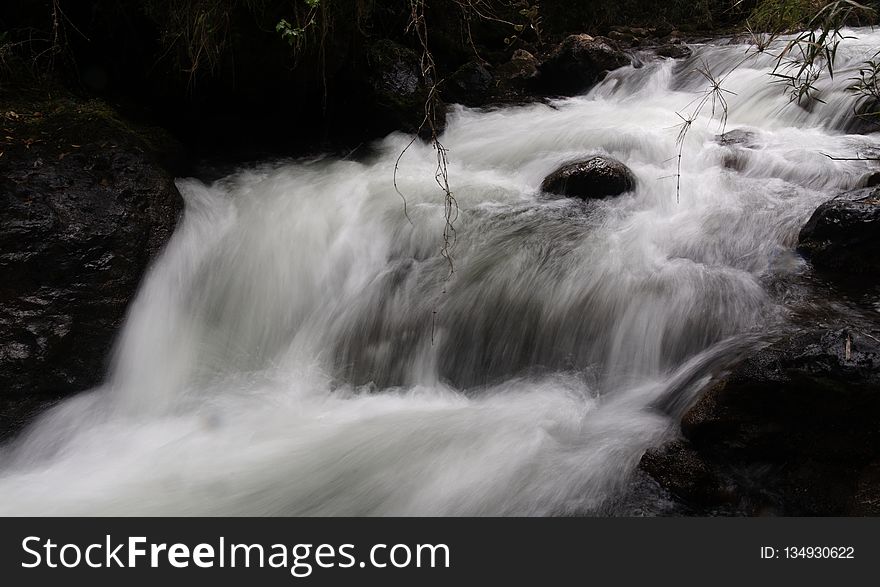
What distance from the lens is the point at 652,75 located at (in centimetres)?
739

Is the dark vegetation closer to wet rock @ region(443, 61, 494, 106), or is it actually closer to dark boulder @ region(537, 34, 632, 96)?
wet rock @ region(443, 61, 494, 106)

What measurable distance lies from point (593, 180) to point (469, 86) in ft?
9.70

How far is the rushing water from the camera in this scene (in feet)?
10.0

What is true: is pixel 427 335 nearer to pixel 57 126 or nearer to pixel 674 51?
pixel 57 126

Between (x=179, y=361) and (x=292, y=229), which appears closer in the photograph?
(x=179, y=361)

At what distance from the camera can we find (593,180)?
4.78 m

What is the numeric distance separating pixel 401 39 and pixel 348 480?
5146 mm

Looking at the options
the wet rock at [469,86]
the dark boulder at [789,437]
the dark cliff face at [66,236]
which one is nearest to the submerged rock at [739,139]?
the wet rock at [469,86]

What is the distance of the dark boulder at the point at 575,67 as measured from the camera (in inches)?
297

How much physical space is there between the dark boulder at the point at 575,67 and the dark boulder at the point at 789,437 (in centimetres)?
545

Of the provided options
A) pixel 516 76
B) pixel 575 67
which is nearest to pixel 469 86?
pixel 516 76

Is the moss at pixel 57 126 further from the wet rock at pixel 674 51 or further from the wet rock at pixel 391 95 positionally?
the wet rock at pixel 674 51

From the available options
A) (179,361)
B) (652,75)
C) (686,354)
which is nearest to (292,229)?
(179,361)

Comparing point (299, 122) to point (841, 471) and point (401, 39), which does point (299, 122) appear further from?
point (841, 471)
